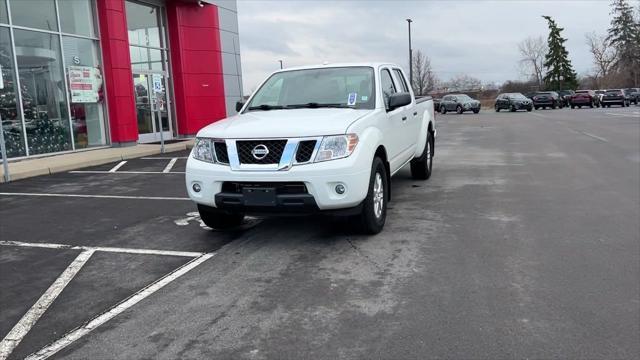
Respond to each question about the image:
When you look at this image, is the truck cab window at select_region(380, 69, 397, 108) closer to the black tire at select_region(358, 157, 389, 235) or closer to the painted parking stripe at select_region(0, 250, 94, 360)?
the black tire at select_region(358, 157, 389, 235)

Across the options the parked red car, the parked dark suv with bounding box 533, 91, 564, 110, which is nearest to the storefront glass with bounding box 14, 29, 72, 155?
the parked dark suv with bounding box 533, 91, 564, 110

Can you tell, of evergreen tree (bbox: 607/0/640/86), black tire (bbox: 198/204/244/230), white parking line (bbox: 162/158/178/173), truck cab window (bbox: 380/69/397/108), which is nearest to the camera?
black tire (bbox: 198/204/244/230)

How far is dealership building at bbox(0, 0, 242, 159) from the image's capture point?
14.9m

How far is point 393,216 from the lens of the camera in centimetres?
702

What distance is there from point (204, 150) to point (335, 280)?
2.12 metres

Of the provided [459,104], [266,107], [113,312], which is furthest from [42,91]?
[459,104]

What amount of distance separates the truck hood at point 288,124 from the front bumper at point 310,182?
32cm

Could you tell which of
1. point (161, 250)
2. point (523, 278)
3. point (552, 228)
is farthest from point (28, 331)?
point (552, 228)

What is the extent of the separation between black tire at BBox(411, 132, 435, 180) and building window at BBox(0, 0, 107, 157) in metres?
10.5

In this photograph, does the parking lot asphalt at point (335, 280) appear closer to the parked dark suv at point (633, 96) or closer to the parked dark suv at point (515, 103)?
the parked dark suv at point (515, 103)

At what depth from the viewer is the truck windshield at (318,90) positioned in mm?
6621

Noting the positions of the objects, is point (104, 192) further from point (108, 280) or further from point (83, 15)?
point (83, 15)

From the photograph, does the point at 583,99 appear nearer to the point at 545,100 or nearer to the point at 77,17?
the point at 545,100

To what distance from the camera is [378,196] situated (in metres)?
6.10
